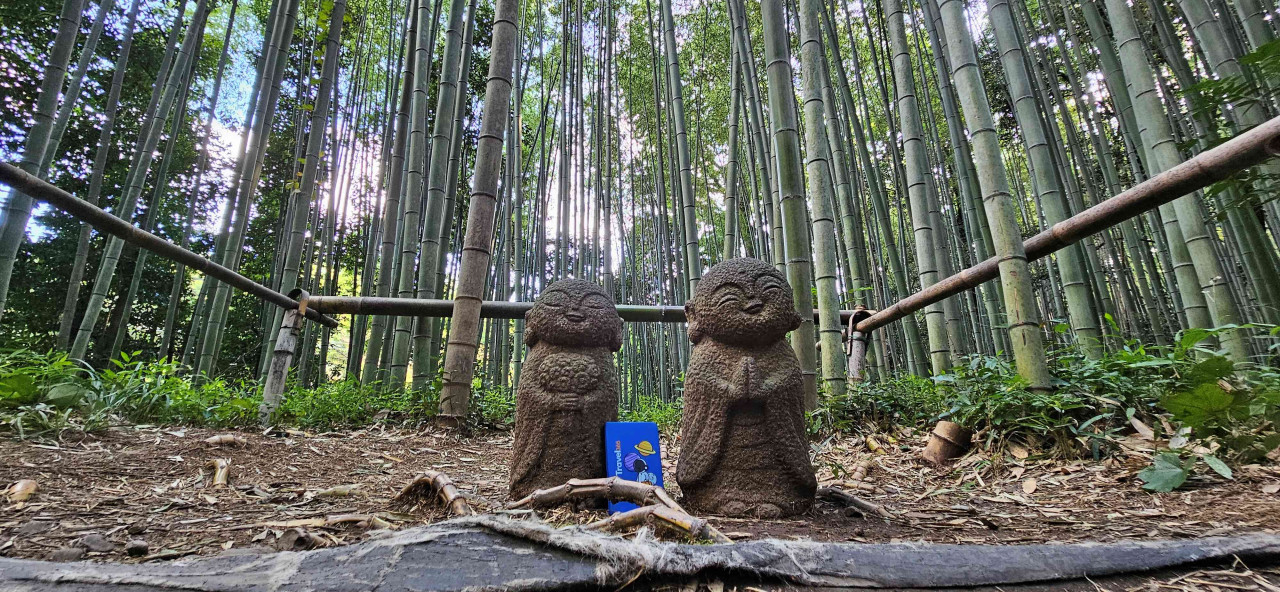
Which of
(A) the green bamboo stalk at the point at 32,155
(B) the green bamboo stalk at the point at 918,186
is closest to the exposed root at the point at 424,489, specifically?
(A) the green bamboo stalk at the point at 32,155

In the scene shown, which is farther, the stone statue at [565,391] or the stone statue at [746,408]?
the stone statue at [565,391]

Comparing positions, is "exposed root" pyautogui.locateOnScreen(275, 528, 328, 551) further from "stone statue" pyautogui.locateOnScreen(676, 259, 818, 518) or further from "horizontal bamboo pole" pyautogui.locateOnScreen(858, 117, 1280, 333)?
"horizontal bamboo pole" pyautogui.locateOnScreen(858, 117, 1280, 333)

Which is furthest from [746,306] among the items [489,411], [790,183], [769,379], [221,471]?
[489,411]

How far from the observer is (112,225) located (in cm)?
264

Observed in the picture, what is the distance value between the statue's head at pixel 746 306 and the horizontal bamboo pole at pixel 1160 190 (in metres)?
1.28

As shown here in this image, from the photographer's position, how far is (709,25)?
25.5 ft

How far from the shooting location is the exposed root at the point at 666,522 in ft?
3.92

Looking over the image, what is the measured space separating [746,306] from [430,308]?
6.81 ft

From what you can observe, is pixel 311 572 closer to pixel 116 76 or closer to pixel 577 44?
pixel 116 76

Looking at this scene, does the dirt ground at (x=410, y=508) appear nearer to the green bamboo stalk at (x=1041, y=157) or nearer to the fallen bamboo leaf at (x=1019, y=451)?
the fallen bamboo leaf at (x=1019, y=451)

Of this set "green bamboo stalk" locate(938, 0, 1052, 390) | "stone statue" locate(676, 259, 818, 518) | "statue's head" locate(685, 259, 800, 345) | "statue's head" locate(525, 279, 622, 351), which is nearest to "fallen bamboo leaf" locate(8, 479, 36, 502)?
"statue's head" locate(525, 279, 622, 351)

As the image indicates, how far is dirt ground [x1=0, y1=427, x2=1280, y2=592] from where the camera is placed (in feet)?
4.55

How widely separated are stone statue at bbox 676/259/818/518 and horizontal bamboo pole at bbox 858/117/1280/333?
1284 millimetres

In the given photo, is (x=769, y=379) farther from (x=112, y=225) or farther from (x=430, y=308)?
(x=112, y=225)
